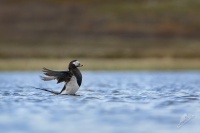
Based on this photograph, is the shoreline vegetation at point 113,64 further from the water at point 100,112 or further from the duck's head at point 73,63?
the water at point 100,112

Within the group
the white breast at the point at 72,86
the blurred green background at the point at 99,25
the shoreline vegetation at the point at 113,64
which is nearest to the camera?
the white breast at the point at 72,86

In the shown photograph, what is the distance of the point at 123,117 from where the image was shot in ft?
51.5

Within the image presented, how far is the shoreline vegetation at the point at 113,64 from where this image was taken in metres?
47.0

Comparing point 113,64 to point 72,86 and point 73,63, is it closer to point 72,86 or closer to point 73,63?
point 73,63

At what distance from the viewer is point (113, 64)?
49.3 meters

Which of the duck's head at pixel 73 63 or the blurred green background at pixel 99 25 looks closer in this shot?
the duck's head at pixel 73 63

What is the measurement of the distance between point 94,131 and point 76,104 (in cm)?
513

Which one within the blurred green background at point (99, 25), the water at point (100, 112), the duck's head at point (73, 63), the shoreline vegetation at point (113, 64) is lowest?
the water at point (100, 112)

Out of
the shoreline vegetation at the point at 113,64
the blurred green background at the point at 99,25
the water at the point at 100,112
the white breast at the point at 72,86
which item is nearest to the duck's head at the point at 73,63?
the white breast at the point at 72,86

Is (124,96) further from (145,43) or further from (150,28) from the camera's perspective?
(150,28)

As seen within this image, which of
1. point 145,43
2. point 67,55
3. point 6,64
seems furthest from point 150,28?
point 6,64

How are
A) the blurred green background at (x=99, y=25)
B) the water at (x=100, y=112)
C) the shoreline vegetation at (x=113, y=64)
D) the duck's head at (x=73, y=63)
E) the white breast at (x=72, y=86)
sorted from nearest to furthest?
the water at (x=100, y=112) → the white breast at (x=72, y=86) → the duck's head at (x=73, y=63) → the shoreline vegetation at (x=113, y=64) → the blurred green background at (x=99, y=25)

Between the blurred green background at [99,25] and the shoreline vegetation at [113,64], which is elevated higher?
the blurred green background at [99,25]

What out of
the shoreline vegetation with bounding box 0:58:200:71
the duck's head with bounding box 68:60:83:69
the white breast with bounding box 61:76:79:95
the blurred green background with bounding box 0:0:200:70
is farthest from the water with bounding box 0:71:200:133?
the blurred green background with bounding box 0:0:200:70
